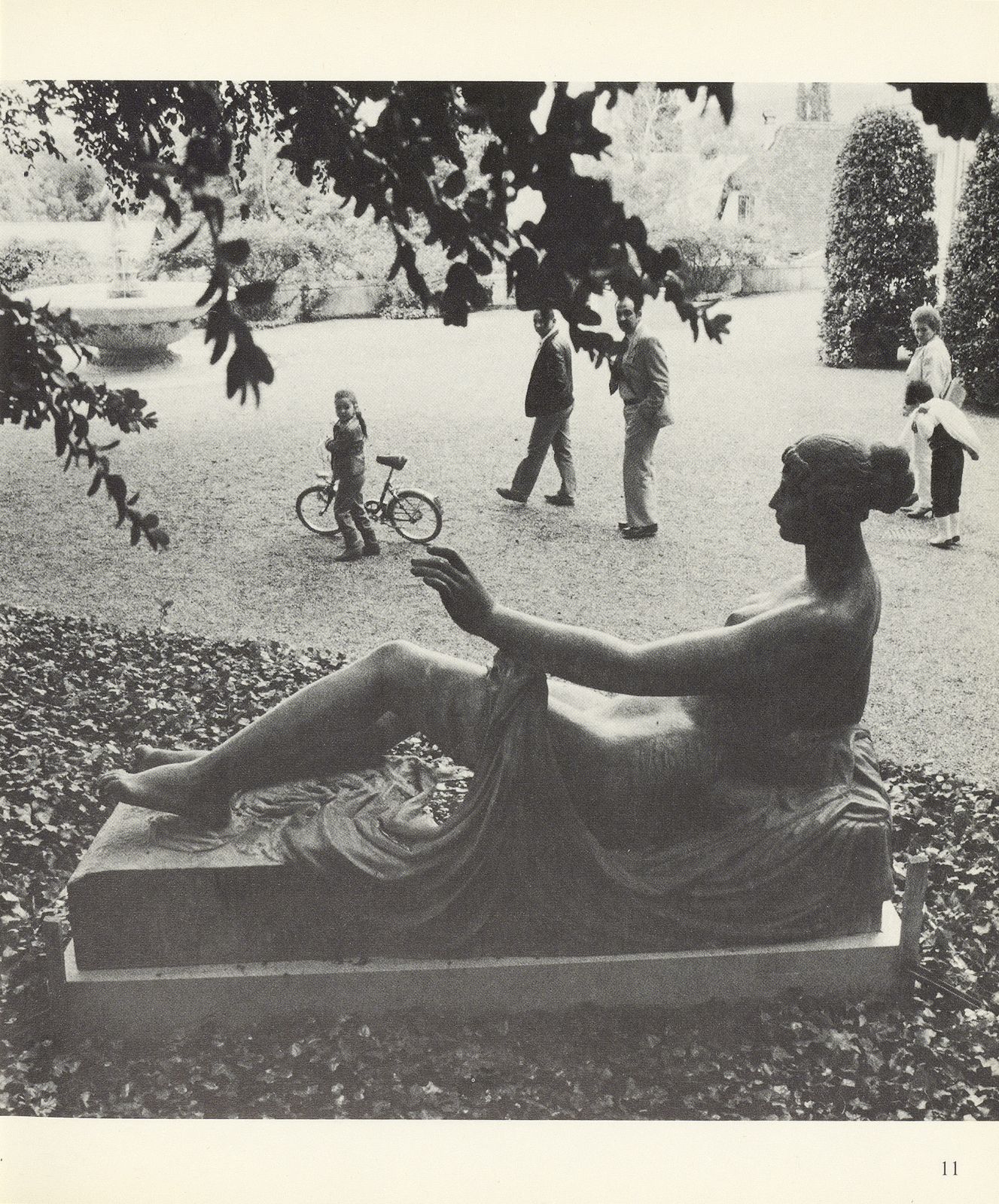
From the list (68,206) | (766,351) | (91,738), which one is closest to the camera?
(68,206)

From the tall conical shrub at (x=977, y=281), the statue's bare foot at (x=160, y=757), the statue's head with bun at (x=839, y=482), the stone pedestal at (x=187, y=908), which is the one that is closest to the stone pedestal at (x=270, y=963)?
the stone pedestal at (x=187, y=908)

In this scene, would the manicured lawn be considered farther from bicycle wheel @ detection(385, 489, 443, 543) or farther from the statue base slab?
the statue base slab

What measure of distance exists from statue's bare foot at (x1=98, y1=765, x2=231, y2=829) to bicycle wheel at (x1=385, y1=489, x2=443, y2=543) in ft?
8.02

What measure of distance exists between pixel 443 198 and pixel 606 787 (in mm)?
1589

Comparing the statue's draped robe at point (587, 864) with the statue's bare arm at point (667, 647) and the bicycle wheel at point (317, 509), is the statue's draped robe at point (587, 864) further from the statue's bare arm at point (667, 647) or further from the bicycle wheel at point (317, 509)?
the bicycle wheel at point (317, 509)

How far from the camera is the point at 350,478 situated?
5.34 meters

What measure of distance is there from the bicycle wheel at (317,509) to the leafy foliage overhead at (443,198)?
7.81ft

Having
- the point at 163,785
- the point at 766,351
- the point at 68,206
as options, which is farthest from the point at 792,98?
the point at 163,785

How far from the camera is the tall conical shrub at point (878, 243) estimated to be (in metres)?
4.52

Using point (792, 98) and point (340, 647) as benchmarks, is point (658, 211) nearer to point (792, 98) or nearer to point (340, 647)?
point (792, 98)

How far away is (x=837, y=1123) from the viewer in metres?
3.13

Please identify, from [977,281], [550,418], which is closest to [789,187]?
[977,281]

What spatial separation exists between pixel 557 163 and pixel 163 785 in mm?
2004

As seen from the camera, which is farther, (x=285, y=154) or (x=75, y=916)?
(x=75, y=916)
